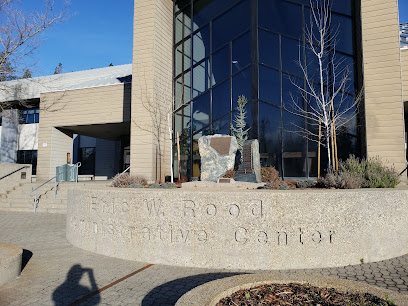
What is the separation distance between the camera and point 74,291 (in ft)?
13.8

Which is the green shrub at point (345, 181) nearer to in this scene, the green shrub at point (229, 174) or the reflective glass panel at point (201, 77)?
the green shrub at point (229, 174)

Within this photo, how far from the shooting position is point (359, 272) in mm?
4828

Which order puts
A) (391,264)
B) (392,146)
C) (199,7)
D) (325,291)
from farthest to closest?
1. (199,7)
2. (392,146)
3. (391,264)
4. (325,291)

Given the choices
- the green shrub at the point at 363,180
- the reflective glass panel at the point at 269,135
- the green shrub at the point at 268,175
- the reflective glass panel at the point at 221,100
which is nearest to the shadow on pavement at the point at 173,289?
the green shrub at the point at 363,180

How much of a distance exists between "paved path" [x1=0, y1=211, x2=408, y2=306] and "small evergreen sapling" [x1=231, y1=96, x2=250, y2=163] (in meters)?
8.88

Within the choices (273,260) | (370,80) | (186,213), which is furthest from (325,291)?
(370,80)

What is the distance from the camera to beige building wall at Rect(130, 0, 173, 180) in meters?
14.9

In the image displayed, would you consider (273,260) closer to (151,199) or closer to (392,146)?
(151,199)

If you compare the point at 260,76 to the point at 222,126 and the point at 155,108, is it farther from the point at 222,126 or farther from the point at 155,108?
the point at 155,108

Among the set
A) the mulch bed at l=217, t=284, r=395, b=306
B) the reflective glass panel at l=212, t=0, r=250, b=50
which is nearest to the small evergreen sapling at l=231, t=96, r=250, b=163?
the reflective glass panel at l=212, t=0, r=250, b=50

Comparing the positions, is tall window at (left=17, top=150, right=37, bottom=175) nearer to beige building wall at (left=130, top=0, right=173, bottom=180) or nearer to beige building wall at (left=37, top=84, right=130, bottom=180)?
beige building wall at (left=37, top=84, right=130, bottom=180)

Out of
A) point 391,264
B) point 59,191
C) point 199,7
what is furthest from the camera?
point 199,7

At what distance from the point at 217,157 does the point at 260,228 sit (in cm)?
698

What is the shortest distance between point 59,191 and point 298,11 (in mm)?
15219
